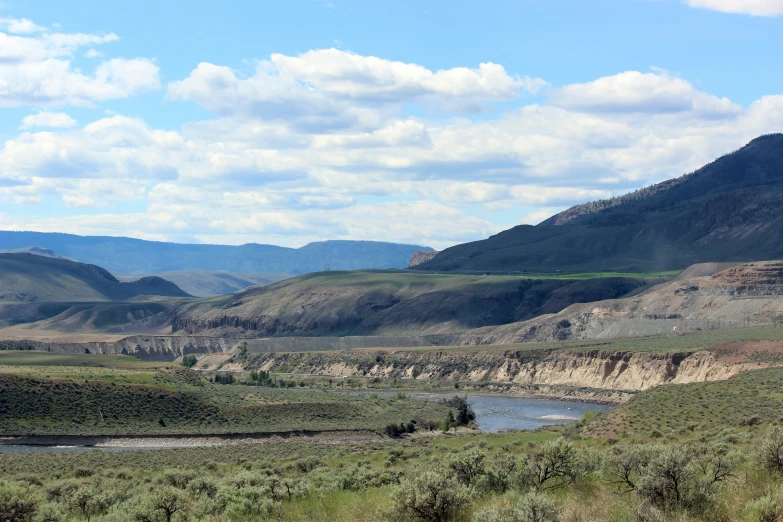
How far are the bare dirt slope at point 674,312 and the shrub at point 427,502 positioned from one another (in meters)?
137

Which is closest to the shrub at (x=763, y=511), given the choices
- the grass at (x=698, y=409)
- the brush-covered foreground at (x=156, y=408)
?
the grass at (x=698, y=409)

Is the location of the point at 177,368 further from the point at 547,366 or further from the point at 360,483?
the point at 360,483

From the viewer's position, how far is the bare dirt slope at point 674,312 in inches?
6147

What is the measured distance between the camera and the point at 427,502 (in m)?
21.3

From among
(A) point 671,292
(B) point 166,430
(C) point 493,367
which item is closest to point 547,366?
(C) point 493,367

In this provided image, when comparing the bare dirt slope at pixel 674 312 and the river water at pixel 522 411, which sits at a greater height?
the bare dirt slope at pixel 674 312

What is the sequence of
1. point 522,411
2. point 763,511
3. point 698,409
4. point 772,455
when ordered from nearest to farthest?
point 763,511 < point 772,455 < point 698,409 < point 522,411

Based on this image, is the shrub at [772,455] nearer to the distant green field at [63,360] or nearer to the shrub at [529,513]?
the shrub at [529,513]

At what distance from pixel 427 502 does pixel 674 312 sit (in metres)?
158

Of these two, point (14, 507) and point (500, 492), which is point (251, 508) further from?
point (14, 507)

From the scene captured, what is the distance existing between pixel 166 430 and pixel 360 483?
54.3 metres

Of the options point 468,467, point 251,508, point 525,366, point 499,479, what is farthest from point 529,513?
point 525,366

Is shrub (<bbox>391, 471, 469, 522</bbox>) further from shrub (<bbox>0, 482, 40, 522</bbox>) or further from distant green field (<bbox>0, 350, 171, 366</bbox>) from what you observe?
distant green field (<bbox>0, 350, 171, 366</bbox>)

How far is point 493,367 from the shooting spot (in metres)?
148
